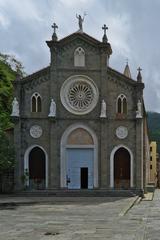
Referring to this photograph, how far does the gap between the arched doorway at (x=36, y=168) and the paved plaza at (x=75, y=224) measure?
15.5 meters

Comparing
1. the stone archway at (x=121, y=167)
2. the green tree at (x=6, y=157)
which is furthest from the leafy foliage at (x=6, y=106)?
the stone archway at (x=121, y=167)

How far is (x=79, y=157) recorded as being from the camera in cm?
4872

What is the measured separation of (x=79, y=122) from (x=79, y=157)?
3.31 metres

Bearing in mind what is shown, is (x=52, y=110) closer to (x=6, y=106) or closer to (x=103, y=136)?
(x=103, y=136)

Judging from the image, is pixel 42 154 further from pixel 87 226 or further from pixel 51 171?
pixel 87 226

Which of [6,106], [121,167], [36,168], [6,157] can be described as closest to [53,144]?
[36,168]

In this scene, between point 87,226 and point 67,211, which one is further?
point 67,211

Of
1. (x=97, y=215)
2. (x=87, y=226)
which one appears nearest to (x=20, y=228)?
(x=87, y=226)

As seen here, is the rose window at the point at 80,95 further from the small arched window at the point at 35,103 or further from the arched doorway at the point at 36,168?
the arched doorway at the point at 36,168

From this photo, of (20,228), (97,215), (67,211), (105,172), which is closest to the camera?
(20,228)

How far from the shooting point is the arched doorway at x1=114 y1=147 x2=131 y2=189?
47.7 m

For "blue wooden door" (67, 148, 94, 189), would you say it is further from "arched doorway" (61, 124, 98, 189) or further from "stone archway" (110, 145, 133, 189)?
"stone archway" (110, 145, 133, 189)

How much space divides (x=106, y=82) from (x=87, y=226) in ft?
90.7

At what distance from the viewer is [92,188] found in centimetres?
4756
